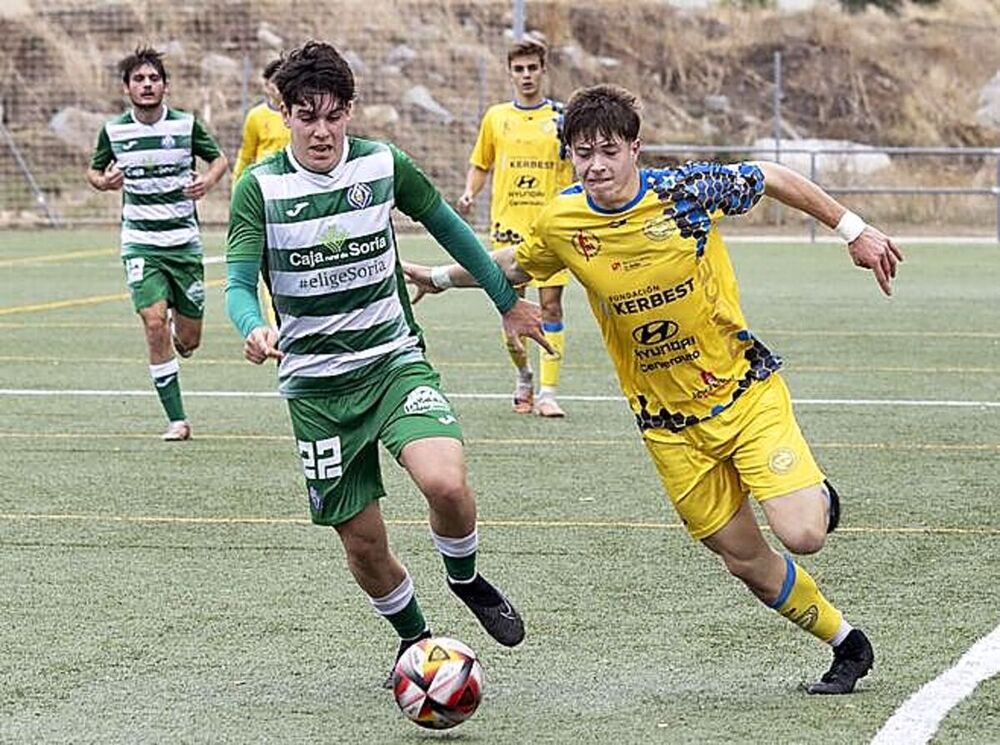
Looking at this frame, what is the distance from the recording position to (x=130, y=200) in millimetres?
11594

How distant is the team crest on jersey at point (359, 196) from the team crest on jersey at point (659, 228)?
0.82 m

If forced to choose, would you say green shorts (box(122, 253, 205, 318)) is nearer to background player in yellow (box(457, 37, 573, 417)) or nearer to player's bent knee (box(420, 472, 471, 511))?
background player in yellow (box(457, 37, 573, 417))

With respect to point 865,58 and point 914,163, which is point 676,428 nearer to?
point 914,163

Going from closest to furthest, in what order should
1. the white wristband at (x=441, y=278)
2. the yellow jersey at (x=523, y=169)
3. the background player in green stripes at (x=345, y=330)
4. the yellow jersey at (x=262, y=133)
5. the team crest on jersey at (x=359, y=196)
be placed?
the background player in green stripes at (x=345, y=330)
the team crest on jersey at (x=359, y=196)
the white wristband at (x=441, y=278)
the yellow jersey at (x=523, y=169)
the yellow jersey at (x=262, y=133)

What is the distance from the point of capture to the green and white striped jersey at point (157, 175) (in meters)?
11.5

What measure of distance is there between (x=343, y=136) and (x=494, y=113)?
7025 mm

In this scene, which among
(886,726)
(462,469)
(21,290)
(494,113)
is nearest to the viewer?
(886,726)

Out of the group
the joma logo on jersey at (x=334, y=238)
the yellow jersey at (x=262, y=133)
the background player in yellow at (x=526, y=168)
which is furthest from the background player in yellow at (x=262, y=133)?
the joma logo on jersey at (x=334, y=238)

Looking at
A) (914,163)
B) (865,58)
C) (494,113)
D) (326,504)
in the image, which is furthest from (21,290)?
(865,58)

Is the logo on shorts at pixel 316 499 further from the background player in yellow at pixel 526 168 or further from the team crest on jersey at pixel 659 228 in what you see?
the background player in yellow at pixel 526 168

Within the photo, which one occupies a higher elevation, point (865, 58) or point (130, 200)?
point (130, 200)

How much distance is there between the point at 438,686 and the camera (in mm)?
5520

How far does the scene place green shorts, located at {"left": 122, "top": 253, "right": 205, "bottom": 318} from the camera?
1142 cm

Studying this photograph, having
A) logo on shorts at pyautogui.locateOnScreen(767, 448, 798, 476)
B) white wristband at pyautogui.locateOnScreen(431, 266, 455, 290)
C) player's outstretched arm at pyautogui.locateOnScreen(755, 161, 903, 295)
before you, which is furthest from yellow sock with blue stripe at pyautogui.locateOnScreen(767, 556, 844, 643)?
white wristband at pyautogui.locateOnScreen(431, 266, 455, 290)
